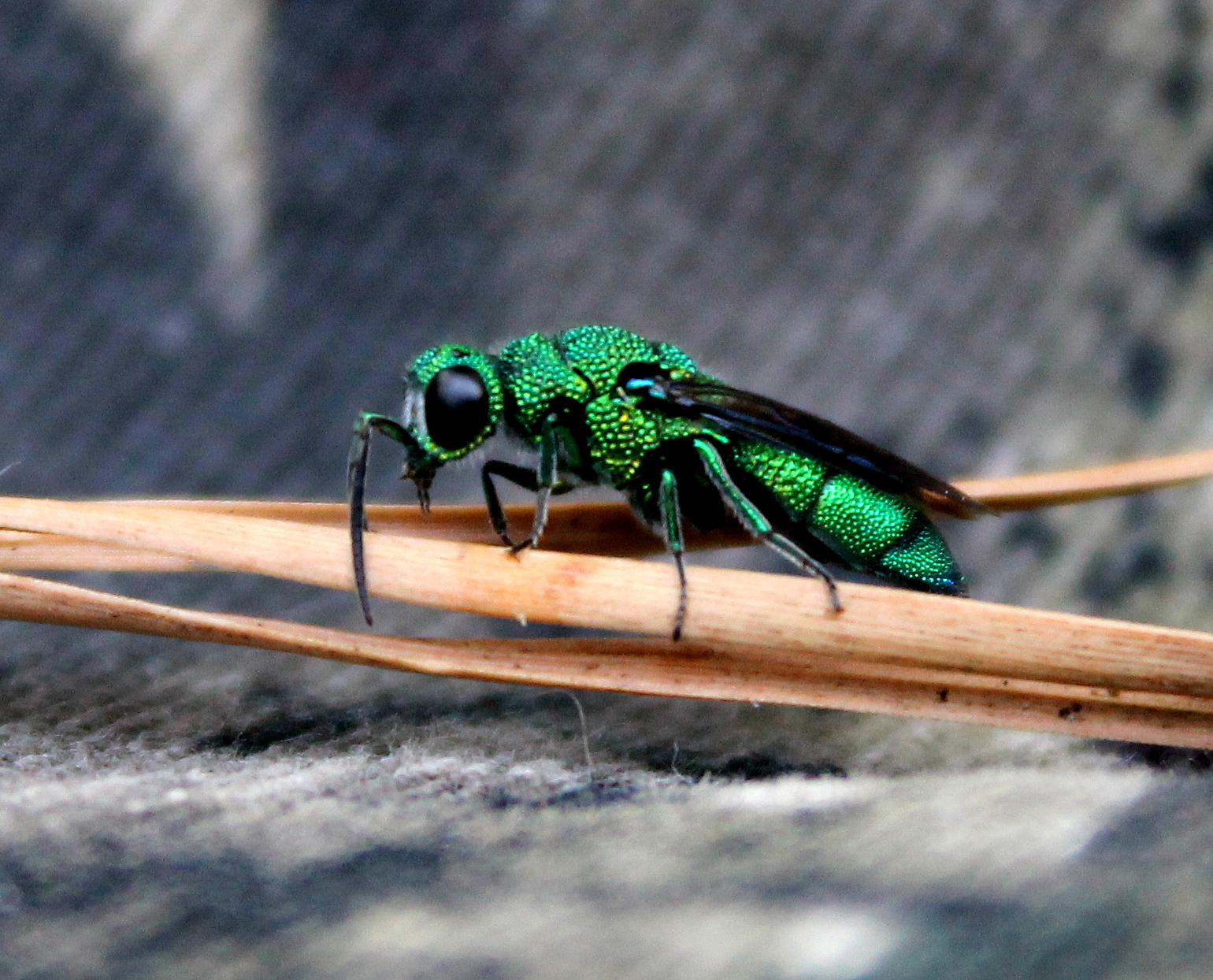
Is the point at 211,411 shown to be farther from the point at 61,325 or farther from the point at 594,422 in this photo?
the point at 594,422

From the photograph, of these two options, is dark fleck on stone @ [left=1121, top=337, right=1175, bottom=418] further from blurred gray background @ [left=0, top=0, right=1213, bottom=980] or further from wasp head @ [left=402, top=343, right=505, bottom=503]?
wasp head @ [left=402, top=343, right=505, bottom=503]

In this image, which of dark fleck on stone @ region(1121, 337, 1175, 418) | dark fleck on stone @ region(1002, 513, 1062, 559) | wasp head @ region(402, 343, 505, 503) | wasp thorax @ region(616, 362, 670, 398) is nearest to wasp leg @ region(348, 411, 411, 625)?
wasp head @ region(402, 343, 505, 503)

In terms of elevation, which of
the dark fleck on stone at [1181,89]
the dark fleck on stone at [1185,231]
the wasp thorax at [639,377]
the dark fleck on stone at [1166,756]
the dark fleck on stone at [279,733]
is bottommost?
the dark fleck on stone at [1166,756]

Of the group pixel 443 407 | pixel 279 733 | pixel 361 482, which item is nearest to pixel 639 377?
pixel 443 407

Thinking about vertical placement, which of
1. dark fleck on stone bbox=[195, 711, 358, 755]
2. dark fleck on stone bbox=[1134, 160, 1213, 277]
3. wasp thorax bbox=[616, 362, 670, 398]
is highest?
dark fleck on stone bbox=[1134, 160, 1213, 277]

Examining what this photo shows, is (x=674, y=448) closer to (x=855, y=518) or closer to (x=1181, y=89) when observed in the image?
(x=855, y=518)

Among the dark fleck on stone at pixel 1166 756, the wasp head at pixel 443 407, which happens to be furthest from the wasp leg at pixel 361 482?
the dark fleck on stone at pixel 1166 756

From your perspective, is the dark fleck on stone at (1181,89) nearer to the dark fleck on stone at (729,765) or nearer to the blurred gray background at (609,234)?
the blurred gray background at (609,234)
